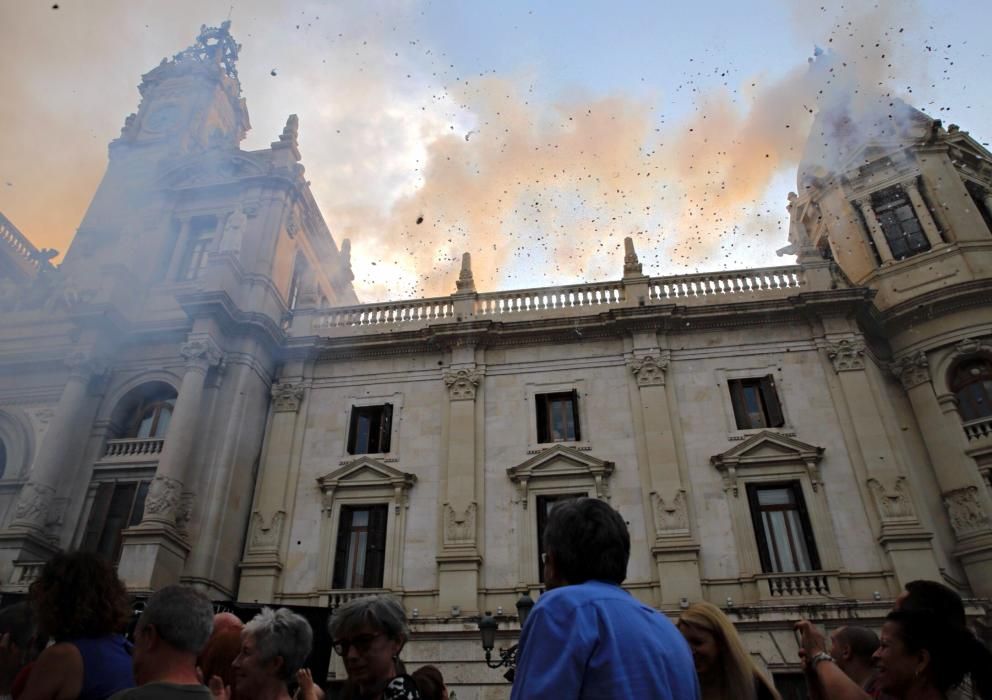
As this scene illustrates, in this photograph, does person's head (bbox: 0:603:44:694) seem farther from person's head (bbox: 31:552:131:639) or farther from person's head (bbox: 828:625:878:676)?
person's head (bbox: 828:625:878:676)

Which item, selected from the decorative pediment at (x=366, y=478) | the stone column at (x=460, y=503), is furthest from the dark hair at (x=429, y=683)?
the decorative pediment at (x=366, y=478)

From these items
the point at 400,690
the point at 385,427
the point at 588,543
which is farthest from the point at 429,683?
the point at 385,427

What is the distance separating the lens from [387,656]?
162 inches

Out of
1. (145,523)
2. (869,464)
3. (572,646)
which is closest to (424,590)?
(145,523)

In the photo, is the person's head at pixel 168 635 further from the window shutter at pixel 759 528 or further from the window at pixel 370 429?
the window at pixel 370 429

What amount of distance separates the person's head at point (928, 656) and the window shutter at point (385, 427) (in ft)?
53.7

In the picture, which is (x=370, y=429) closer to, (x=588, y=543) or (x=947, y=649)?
(x=947, y=649)

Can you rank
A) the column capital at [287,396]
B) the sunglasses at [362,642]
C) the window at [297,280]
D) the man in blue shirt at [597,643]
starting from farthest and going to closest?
the window at [297,280] → the column capital at [287,396] → the sunglasses at [362,642] → the man in blue shirt at [597,643]

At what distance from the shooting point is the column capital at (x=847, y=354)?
58.5 feet

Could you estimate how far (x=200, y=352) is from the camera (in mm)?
18312

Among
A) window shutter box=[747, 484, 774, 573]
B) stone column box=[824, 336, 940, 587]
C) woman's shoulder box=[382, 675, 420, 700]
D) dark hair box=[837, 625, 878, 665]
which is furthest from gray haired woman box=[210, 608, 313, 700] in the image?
stone column box=[824, 336, 940, 587]

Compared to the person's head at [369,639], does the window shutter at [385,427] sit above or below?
above

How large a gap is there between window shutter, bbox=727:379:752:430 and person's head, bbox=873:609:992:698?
48.3 feet

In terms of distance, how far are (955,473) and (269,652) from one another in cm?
1886
